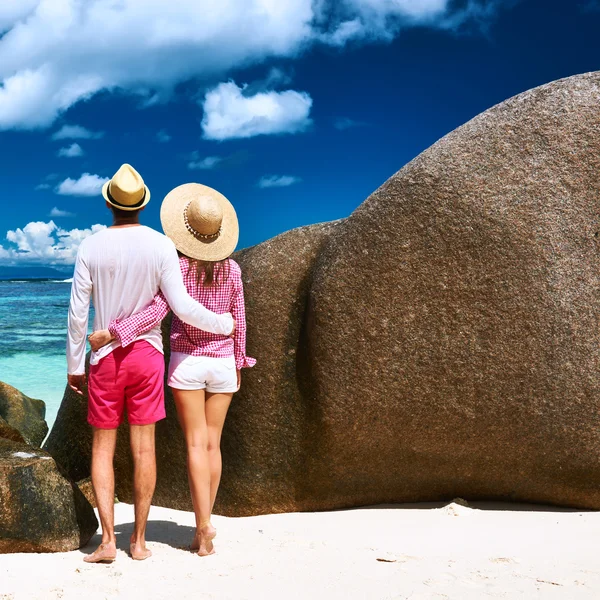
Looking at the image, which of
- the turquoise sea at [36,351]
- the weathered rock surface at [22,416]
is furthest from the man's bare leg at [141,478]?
the turquoise sea at [36,351]

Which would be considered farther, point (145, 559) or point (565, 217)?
point (565, 217)

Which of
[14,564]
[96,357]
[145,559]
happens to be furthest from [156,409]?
[14,564]

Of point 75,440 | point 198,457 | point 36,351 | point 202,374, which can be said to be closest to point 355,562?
point 198,457

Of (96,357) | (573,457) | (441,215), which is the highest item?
(441,215)

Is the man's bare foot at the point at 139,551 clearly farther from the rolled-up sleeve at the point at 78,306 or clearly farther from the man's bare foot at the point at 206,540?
the rolled-up sleeve at the point at 78,306

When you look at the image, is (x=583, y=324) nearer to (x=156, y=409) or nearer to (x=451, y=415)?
(x=451, y=415)

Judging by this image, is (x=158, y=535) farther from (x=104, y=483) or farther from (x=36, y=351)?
(x=36, y=351)

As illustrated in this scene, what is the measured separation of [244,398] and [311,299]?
804 mm

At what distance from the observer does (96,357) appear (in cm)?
340

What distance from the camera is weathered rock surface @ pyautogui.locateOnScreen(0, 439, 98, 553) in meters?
3.49

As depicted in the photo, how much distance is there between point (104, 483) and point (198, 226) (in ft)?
4.60

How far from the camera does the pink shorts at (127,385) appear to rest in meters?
3.42

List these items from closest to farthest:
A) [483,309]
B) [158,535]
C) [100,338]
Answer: [100,338] → [158,535] → [483,309]

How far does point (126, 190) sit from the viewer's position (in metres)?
3.46
